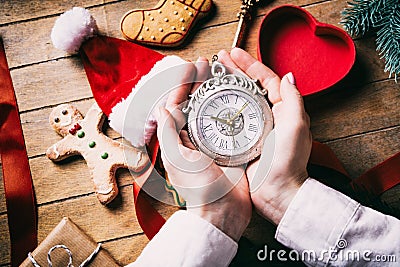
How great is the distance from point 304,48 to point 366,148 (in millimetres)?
326

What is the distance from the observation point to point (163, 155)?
3.97 ft

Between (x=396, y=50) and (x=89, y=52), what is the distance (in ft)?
2.74

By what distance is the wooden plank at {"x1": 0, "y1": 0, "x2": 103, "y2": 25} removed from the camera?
1.48 meters

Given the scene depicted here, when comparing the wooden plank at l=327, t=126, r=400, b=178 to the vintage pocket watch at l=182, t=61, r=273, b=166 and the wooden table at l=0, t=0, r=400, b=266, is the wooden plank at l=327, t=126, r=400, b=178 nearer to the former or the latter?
the wooden table at l=0, t=0, r=400, b=266

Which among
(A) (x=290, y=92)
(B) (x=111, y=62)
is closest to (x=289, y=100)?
(A) (x=290, y=92)

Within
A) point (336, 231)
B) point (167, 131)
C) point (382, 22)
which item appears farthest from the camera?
point (382, 22)

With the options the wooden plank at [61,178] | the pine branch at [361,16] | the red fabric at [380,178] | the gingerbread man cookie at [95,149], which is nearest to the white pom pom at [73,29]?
the gingerbread man cookie at [95,149]

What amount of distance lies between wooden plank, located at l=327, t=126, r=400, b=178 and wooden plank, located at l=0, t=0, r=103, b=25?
0.82 metres

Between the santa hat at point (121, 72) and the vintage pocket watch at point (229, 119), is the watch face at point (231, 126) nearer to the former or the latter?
the vintage pocket watch at point (229, 119)

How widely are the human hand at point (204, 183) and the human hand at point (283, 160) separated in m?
0.05

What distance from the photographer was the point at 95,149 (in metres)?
1.40

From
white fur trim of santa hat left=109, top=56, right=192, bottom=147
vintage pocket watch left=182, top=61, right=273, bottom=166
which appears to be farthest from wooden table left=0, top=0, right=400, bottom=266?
vintage pocket watch left=182, top=61, right=273, bottom=166

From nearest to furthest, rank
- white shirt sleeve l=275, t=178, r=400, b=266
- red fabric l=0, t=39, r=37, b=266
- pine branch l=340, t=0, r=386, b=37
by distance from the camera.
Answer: white shirt sleeve l=275, t=178, r=400, b=266, pine branch l=340, t=0, r=386, b=37, red fabric l=0, t=39, r=37, b=266

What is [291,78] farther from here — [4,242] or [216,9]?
[4,242]
